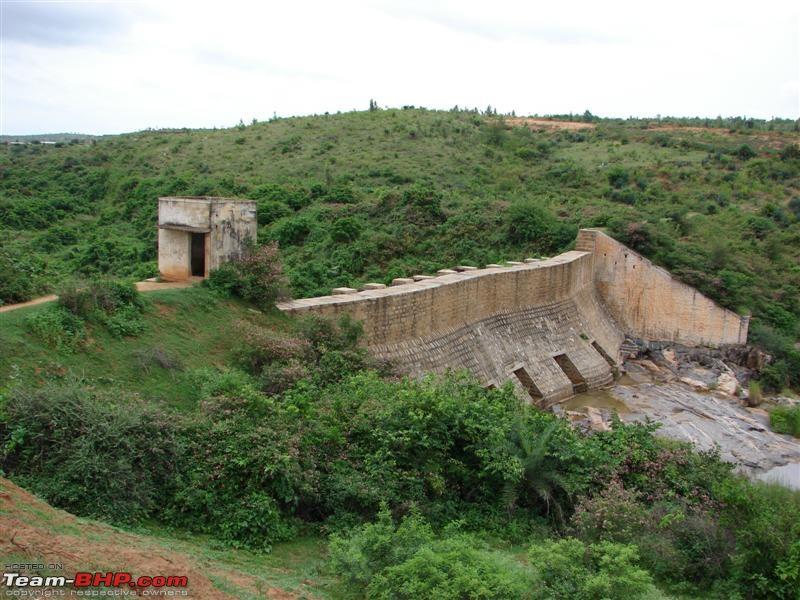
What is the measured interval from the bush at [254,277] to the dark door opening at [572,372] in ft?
30.7

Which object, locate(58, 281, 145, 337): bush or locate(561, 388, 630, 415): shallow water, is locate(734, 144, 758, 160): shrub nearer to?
locate(561, 388, 630, 415): shallow water

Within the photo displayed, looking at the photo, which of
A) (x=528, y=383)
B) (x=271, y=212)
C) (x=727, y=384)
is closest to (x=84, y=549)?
(x=528, y=383)

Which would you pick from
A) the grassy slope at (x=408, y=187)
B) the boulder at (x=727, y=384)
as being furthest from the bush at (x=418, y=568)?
the boulder at (x=727, y=384)

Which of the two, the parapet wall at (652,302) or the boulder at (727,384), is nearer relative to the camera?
the boulder at (727,384)

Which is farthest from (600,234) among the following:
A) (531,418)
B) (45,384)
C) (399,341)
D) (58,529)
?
(58,529)

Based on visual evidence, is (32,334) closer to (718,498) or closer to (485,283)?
(718,498)

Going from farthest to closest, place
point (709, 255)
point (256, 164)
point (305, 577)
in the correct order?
point (256, 164) < point (709, 255) < point (305, 577)

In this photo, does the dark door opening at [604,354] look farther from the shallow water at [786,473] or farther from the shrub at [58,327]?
the shrub at [58,327]

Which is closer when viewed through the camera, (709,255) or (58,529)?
(58,529)

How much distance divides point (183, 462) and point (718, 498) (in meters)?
6.09

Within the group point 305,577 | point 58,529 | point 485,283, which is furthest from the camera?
point 485,283

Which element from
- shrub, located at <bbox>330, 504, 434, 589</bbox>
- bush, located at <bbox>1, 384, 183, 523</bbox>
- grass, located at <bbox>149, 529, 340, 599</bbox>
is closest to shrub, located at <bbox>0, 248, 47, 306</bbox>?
bush, located at <bbox>1, 384, 183, 523</bbox>

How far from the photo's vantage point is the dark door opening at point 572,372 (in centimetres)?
1977

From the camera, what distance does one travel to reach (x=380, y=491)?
334 inches
